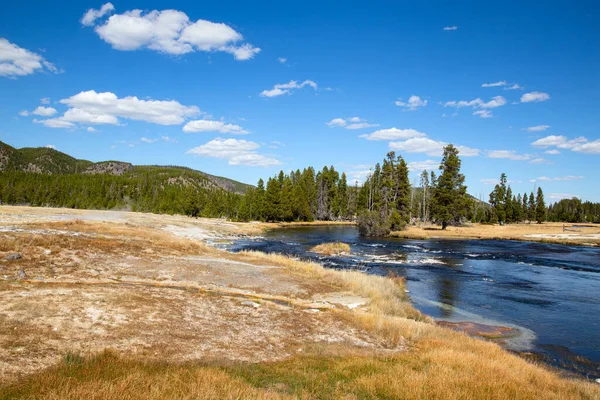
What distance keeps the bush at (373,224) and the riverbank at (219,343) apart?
50243mm

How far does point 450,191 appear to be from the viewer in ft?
263

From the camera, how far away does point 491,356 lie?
1188 centimetres

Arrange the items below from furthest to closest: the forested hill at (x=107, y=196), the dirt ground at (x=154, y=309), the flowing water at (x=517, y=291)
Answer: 1. the forested hill at (x=107, y=196)
2. the flowing water at (x=517, y=291)
3. the dirt ground at (x=154, y=309)

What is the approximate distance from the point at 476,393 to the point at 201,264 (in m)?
19.7

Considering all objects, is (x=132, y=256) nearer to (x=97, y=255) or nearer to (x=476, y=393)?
(x=97, y=255)

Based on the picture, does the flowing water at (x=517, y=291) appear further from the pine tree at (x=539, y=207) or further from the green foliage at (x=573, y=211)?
the green foliage at (x=573, y=211)

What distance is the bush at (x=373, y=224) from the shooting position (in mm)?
71375

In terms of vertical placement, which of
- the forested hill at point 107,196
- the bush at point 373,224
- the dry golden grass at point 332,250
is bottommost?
the dry golden grass at point 332,250

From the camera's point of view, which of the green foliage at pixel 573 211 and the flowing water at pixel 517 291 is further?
the green foliage at pixel 573 211

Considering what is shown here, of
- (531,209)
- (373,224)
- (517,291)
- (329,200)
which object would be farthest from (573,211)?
(517,291)

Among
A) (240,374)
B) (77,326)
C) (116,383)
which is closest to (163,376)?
(116,383)

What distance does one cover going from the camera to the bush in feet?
234

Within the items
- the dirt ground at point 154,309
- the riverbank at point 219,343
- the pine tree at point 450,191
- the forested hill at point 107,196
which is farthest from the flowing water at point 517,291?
the forested hill at point 107,196

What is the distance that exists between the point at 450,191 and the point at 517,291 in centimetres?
5704
